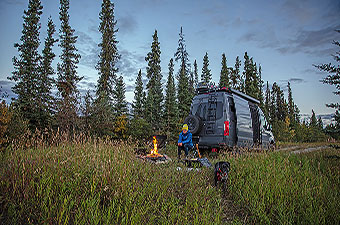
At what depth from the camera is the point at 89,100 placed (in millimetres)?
13602

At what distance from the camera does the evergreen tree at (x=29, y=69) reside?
17125 millimetres

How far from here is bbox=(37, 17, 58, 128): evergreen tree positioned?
57.0ft

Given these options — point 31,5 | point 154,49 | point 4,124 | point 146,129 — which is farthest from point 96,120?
point 154,49

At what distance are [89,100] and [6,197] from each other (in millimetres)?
11550

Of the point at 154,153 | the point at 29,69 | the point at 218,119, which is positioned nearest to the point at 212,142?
the point at 218,119

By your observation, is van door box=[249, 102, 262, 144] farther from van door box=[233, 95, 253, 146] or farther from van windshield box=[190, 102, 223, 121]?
van windshield box=[190, 102, 223, 121]

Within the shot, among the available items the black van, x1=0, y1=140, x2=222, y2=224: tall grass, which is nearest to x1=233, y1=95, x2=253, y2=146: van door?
the black van

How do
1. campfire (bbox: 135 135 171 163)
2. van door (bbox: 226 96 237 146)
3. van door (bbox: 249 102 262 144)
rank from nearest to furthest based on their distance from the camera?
campfire (bbox: 135 135 171 163), van door (bbox: 226 96 237 146), van door (bbox: 249 102 262 144)

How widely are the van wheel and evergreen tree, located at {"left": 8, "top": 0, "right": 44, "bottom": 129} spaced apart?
1454 cm

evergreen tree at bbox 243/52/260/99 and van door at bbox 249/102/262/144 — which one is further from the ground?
evergreen tree at bbox 243/52/260/99

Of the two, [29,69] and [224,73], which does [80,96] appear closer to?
[29,69]

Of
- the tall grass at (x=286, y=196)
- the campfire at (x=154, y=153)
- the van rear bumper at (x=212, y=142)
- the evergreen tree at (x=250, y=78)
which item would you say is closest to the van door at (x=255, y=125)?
the van rear bumper at (x=212, y=142)

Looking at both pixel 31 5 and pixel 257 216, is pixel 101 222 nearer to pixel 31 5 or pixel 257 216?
pixel 257 216

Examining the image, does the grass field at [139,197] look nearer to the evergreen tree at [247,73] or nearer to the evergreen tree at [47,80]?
the evergreen tree at [47,80]
